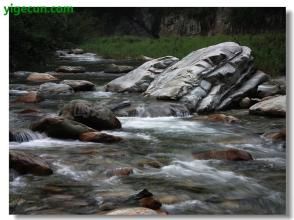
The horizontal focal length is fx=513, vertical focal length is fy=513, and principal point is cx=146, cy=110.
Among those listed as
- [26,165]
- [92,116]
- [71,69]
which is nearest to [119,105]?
[92,116]

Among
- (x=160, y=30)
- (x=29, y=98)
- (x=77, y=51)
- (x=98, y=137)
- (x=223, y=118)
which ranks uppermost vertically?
(x=77, y=51)

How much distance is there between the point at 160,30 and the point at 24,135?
9.61 feet

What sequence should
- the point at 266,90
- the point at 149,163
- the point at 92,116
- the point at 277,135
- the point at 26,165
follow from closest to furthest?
the point at 26,165
the point at 149,163
the point at 277,135
the point at 92,116
the point at 266,90

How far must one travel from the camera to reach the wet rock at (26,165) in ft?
14.1

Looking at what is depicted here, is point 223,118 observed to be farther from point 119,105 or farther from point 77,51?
point 77,51

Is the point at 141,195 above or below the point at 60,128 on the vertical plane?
below

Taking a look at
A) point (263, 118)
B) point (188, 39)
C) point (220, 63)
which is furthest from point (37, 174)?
point (220, 63)

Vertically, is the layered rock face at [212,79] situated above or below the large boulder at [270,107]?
above

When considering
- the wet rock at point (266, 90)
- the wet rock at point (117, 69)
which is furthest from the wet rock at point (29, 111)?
the wet rock at point (117, 69)

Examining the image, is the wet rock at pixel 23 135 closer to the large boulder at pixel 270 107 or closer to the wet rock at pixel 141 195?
the wet rock at pixel 141 195

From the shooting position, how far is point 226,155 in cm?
476

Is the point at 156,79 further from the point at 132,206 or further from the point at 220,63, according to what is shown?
the point at 132,206

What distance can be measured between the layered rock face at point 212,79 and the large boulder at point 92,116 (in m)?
1.60

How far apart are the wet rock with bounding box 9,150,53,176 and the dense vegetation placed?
141 cm
